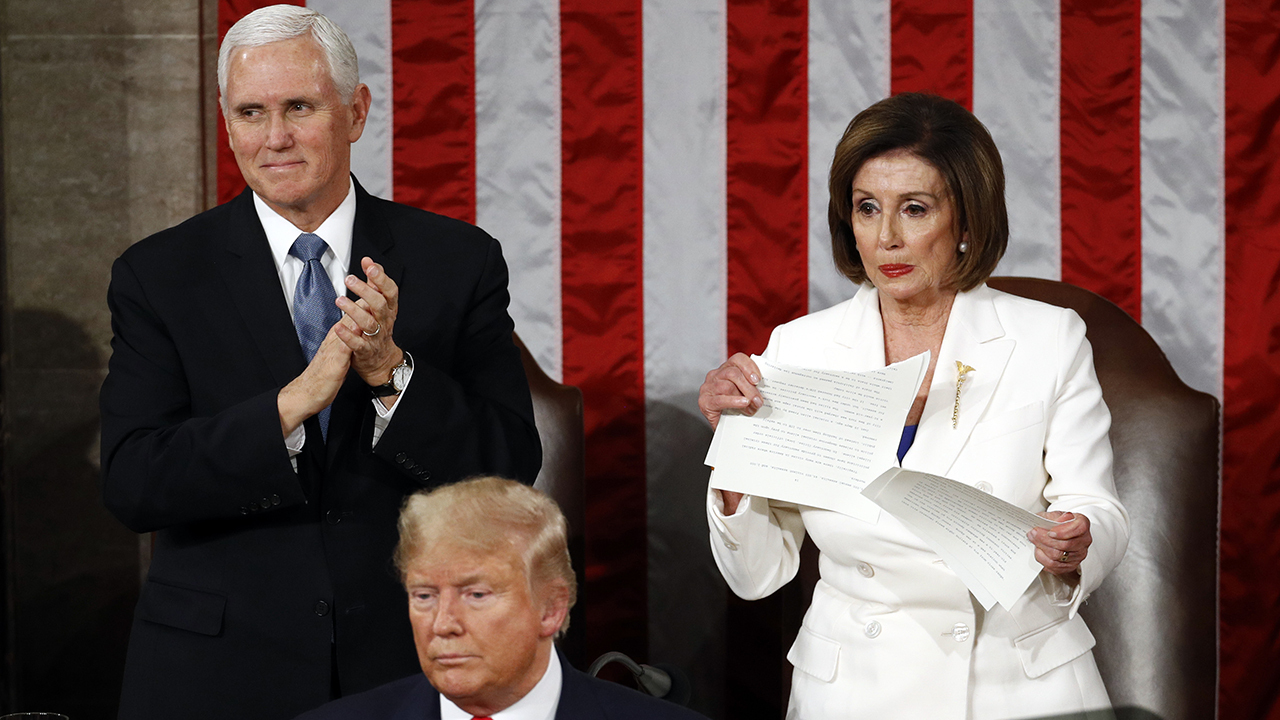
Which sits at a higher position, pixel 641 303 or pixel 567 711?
pixel 641 303

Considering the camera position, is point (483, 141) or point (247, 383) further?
point (483, 141)

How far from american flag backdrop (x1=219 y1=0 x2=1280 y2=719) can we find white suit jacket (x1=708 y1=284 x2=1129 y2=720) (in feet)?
3.95

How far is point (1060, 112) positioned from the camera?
3.21m

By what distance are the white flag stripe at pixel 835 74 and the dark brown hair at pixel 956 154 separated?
43.9 inches

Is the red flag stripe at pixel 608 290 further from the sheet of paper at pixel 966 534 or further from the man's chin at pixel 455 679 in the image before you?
the man's chin at pixel 455 679

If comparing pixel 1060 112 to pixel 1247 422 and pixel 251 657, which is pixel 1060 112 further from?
pixel 251 657

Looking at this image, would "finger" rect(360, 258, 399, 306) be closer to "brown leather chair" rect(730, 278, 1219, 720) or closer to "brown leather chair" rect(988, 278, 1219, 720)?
"brown leather chair" rect(988, 278, 1219, 720)

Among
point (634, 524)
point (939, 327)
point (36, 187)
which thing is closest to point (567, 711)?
point (939, 327)

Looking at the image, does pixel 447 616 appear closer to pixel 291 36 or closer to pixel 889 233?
pixel 291 36

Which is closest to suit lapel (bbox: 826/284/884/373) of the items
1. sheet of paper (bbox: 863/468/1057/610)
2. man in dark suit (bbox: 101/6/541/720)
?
sheet of paper (bbox: 863/468/1057/610)

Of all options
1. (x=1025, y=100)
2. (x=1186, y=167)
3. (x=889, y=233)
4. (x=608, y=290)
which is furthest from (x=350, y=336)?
(x=1186, y=167)

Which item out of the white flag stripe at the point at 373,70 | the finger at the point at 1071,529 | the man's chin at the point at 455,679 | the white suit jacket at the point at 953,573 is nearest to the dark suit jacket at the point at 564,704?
the man's chin at the point at 455,679

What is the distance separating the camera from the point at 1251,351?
3199 mm

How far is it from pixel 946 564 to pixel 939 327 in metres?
0.45
